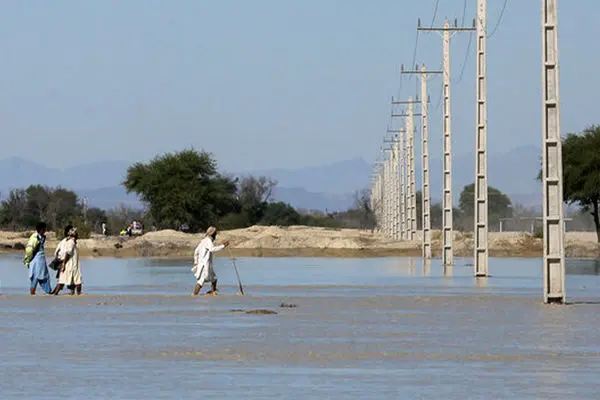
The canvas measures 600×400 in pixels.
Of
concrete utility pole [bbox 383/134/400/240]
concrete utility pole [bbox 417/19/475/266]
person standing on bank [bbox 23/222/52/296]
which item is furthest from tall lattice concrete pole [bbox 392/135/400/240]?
person standing on bank [bbox 23/222/52/296]

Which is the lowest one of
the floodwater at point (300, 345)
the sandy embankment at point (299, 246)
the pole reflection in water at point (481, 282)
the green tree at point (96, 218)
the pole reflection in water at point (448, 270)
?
the floodwater at point (300, 345)

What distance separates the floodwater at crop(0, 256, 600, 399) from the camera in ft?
54.4

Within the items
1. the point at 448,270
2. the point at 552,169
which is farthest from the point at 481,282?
the point at 552,169

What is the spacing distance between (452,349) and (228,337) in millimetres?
3308

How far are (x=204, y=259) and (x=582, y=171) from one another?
71610 millimetres

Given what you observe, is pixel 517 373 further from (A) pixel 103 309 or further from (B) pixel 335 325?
(A) pixel 103 309

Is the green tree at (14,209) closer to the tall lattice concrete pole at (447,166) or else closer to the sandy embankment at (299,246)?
the sandy embankment at (299,246)

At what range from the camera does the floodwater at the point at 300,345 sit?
54.4 ft

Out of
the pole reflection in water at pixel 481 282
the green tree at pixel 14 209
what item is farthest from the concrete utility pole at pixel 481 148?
the green tree at pixel 14 209

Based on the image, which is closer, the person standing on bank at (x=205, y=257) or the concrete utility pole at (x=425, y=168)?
the person standing on bank at (x=205, y=257)

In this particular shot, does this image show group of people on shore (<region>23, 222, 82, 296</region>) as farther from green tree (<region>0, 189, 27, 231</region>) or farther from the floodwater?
green tree (<region>0, 189, 27, 231</region>)

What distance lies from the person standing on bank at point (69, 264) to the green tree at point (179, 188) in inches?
4022

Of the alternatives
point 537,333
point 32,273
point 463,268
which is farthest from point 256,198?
point 537,333

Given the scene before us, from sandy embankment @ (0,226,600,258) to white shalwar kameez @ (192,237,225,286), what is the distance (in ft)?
184
